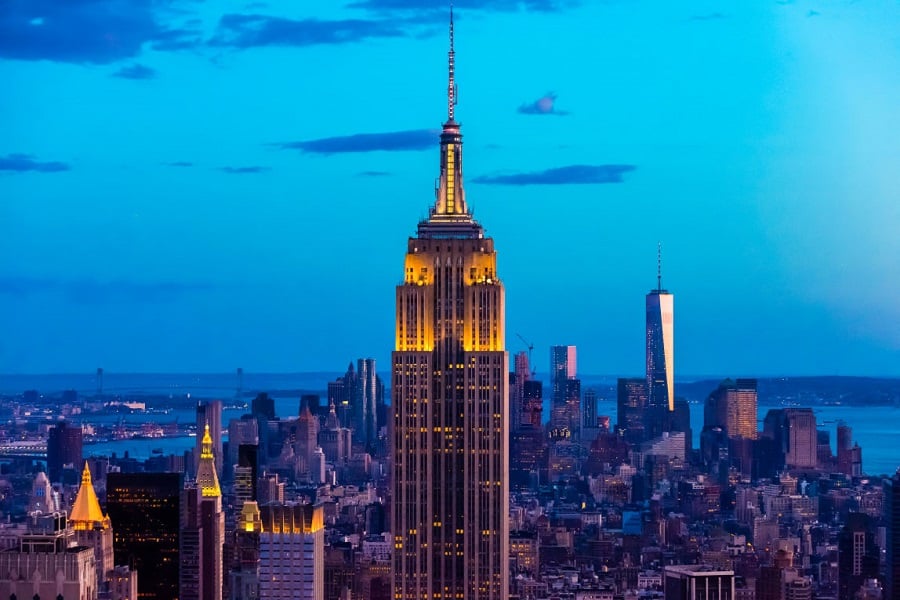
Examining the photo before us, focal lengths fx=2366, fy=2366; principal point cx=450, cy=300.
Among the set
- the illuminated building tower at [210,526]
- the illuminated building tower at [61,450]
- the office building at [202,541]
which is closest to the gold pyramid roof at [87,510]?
the illuminated building tower at [61,450]

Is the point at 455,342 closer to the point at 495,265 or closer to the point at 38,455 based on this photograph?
the point at 495,265

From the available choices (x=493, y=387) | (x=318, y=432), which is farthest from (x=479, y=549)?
(x=318, y=432)

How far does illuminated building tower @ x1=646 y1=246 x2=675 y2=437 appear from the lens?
4019 cm

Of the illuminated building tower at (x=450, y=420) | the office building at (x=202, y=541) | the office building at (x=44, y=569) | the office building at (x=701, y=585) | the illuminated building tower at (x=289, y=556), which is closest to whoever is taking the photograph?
the office building at (x=44, y=569)

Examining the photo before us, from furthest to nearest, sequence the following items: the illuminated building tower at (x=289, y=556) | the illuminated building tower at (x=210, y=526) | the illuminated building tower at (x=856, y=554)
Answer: the illuminated building tower at (x=856, y=554) < the illuminated building tower at (x=210, y=526) < the illuminated building tower at (x=289, y=556)

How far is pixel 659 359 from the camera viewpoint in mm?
45188

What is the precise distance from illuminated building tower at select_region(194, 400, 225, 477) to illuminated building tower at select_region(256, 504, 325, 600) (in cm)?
942

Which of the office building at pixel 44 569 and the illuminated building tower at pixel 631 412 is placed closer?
the office building at pixel 44 569

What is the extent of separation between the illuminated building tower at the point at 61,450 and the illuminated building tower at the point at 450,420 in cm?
462

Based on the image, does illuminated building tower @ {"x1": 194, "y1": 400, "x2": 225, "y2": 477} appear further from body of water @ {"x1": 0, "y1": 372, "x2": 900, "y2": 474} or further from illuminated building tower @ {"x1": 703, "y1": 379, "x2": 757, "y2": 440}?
illuminated building tower @ {"x1": 703, "y1": 379, "x2": 757, "y2": 440}

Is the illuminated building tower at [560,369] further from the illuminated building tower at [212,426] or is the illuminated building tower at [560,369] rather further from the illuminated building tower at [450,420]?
the illuminated building tower at [450,420]

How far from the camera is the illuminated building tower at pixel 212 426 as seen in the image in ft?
135

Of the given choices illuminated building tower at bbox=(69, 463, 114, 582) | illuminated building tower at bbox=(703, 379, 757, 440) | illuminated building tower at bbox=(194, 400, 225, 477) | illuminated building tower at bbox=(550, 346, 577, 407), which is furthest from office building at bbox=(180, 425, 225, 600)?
illuminated building tower at bbox=(703, 379, 757, 440)

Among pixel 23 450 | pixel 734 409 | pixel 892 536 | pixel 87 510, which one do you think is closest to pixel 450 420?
pixel 87 510
